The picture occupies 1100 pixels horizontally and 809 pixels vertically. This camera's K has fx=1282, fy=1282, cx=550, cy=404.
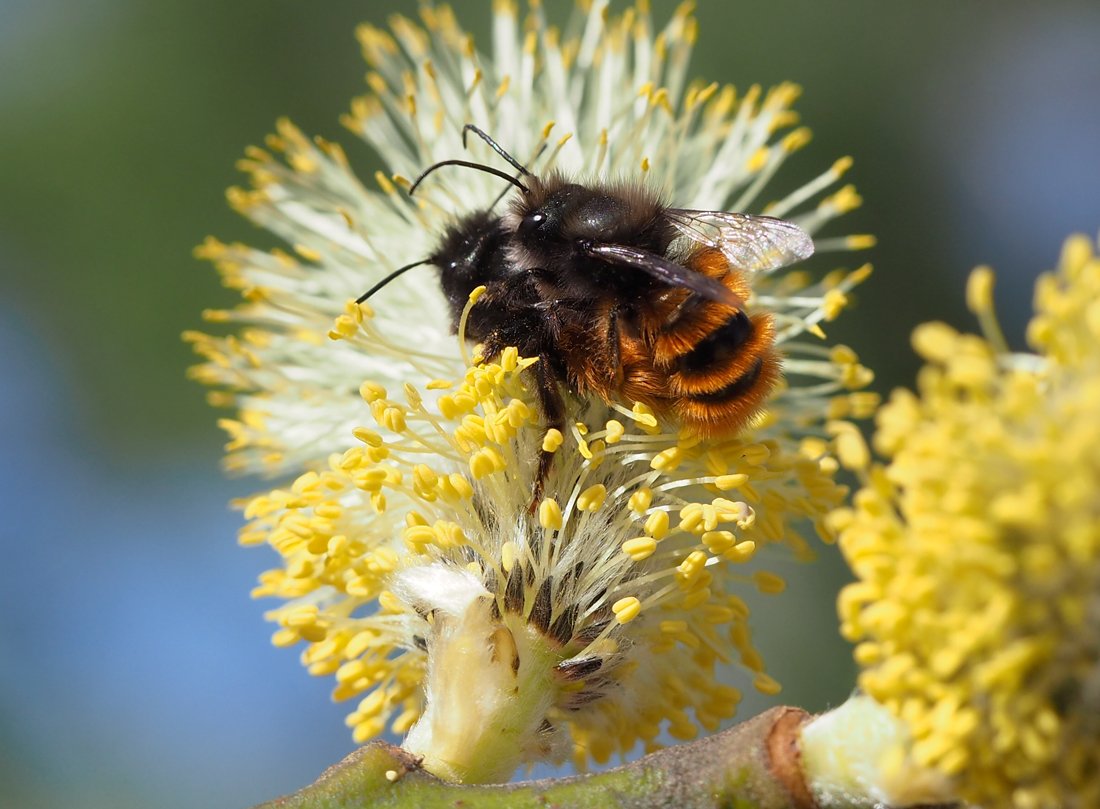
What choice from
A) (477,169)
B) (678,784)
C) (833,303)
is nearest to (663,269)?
(833,303)

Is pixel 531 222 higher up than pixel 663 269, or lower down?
higher up

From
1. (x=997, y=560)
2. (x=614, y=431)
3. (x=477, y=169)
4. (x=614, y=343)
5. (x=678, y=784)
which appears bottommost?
(x=678, y=784)

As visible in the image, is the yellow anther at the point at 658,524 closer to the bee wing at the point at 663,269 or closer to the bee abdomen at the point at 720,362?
the bee abdomen at the point at 720,362

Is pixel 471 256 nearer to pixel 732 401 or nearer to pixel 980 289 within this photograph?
pixel 732 401

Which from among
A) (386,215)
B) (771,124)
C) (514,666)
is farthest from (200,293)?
(514,666)

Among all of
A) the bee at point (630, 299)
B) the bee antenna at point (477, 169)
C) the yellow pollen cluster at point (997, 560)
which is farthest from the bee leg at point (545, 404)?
the yellow pollen cluster at point (997, 560)

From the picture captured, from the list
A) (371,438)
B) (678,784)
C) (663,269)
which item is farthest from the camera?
(371,438)
